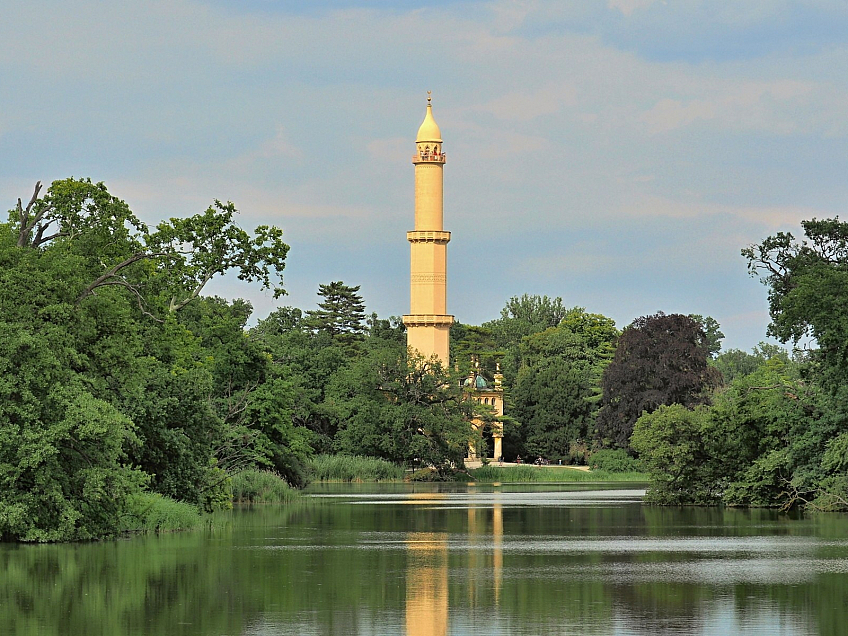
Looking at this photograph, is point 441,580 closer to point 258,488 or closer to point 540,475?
point 258,488

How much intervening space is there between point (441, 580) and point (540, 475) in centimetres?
6686

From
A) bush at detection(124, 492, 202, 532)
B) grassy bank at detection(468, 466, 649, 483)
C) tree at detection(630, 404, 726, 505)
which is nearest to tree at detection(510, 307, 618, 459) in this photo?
grassy bank at detection(468, 466, 649, 483)

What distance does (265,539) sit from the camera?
103 feet

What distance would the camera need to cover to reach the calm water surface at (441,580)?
17.1 meters

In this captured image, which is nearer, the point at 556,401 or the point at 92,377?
the point at 92,377

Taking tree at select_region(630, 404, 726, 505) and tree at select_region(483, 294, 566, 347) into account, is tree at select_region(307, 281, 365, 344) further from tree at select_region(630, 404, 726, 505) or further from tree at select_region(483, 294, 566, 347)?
tree at select_region(630, 404, 726, 505)

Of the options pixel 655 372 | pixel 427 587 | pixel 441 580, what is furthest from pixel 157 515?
pixel 655 372

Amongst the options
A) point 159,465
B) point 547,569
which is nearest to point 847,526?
point 547,569

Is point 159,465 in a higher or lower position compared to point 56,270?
lower

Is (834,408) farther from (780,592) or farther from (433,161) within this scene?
(433,161)

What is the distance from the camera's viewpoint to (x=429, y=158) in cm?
10562

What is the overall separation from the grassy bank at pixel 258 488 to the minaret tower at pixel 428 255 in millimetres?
52629

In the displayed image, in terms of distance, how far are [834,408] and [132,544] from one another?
76.9ft

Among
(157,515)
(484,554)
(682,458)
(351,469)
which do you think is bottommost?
(484,554)
